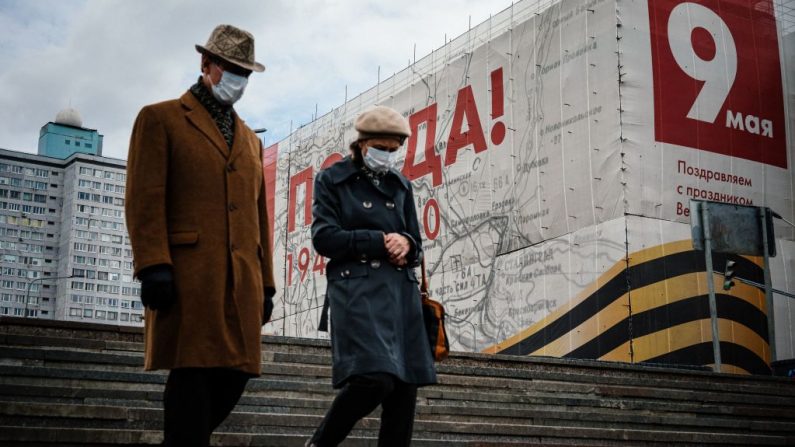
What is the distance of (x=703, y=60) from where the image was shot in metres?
18.4

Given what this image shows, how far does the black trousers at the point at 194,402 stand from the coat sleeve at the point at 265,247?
38 cm

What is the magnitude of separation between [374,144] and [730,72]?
16.0 metres

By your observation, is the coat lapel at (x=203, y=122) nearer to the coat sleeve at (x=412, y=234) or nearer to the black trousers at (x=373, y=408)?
the coat sleeve at (x=412, y=234)

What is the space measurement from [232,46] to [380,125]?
0.73 m

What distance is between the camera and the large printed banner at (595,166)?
1717 centimetres

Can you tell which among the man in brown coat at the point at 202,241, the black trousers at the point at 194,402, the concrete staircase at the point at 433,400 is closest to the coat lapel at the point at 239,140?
the man in brown coat at the point at 202,241

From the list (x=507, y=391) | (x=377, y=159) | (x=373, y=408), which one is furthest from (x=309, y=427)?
(x=377, y=159)

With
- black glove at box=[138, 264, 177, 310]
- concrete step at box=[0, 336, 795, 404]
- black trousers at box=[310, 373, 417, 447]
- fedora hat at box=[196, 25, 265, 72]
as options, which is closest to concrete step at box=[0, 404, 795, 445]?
concrete step at box=[0, 336, 795, 404]

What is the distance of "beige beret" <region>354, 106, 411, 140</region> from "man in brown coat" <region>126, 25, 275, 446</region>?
0.53 metres

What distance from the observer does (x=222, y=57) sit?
3.64 metres

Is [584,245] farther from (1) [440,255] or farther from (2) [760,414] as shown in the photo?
(2) [760,414]

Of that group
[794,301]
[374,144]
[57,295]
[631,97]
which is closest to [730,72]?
[631,97]

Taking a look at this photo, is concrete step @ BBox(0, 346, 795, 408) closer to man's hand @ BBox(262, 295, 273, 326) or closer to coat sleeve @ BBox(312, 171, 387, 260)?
coat sleeve @ BBox(312, 171, 387, 260)

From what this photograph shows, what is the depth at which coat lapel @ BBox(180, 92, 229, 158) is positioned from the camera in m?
3.66
